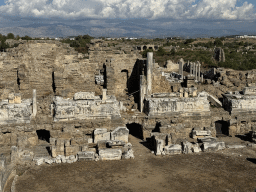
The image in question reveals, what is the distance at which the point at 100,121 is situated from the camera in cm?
1407

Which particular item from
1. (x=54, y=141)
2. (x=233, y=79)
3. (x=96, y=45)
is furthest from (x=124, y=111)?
(x=233, y=79)

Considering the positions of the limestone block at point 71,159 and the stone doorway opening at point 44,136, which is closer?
the limestone block at point 71,159

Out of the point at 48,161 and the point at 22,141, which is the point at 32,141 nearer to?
the point at 22,141

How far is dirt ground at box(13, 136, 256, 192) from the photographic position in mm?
10430

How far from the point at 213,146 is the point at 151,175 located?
3.73m

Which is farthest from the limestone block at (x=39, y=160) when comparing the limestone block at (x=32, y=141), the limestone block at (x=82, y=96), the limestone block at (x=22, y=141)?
the limestone block at (x=82, y=96)

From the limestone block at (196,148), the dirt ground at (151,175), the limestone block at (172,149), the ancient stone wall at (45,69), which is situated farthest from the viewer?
the ancient stone wall at (45,69)

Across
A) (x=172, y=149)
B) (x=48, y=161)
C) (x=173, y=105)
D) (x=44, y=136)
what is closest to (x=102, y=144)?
(x=48, y=161)

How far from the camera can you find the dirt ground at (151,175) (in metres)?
10.4

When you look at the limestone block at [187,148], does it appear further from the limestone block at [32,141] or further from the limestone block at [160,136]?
the limestone block at [32,141]

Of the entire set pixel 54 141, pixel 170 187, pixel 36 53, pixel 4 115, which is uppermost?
pixel 36 53

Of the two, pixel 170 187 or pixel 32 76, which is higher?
pixel 32 76

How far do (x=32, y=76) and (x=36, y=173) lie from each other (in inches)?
410

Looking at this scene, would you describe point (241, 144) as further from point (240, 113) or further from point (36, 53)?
point (36, 53)
